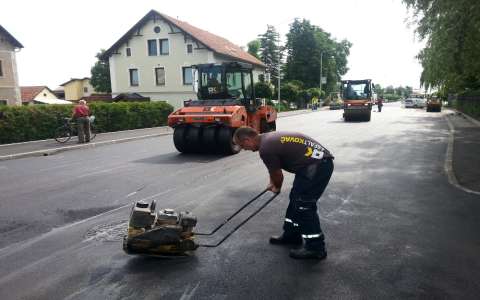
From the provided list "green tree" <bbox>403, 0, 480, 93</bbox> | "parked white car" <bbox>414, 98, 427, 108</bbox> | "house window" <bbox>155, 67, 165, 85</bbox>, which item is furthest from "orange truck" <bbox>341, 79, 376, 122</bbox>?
"parked white car" <bbox>414, 98, 427, 108</bbox>

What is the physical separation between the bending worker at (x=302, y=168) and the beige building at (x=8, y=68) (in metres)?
33.3

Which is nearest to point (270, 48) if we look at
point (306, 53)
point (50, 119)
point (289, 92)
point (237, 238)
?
point (306, 53)

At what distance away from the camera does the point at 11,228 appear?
18.6 feet

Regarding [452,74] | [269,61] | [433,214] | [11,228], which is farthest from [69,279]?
[269,61]

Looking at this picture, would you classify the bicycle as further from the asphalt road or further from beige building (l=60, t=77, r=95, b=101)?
beige building (l=60, t=77, r=95, b=101)

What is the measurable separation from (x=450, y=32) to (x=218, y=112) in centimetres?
742

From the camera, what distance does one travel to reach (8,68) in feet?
105

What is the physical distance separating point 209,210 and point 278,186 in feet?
6.58

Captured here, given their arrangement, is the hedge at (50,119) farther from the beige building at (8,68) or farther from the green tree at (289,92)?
the green tree at (289,92)

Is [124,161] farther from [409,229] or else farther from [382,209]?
[409,229]

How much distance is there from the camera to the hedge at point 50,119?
15.9 metres

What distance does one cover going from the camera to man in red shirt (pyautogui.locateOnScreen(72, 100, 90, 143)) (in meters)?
16.0

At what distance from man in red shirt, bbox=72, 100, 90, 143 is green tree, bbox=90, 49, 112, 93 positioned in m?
59.2

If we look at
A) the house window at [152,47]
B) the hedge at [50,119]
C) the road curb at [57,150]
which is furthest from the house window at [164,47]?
the road curb at [57,150]
